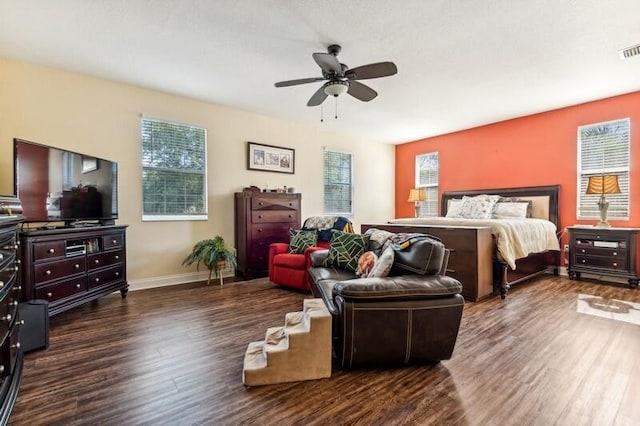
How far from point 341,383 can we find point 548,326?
83.7 inches

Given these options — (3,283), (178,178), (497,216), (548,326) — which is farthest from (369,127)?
(3,283)

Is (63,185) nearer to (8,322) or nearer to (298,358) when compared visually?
(8,322)

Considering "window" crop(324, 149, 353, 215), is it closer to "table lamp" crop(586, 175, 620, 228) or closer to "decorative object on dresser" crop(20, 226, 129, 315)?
"decorative object on dresser" crop(20, 226, 129, 315)

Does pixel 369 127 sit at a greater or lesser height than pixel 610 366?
greater

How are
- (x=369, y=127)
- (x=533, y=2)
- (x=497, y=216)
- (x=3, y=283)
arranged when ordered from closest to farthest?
(x=3, y=283), (x=533, y=2), (x=497, y=216), (x=369, y=127)

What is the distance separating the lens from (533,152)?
5102mm

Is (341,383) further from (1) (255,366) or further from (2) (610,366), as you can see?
(2) (610,366)

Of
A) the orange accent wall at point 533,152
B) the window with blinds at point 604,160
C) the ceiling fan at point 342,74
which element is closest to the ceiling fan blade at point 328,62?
the ceiling fan at point 342,74

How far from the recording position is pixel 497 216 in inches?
197

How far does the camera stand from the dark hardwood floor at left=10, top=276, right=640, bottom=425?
5.14 feet

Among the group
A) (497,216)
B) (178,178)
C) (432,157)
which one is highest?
(432,157)

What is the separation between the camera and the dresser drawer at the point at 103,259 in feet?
10.4

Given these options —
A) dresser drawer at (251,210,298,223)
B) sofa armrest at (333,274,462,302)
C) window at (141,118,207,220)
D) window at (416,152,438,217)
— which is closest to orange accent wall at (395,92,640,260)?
window at (416,152,438,217)

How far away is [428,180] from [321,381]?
5.76 metres
